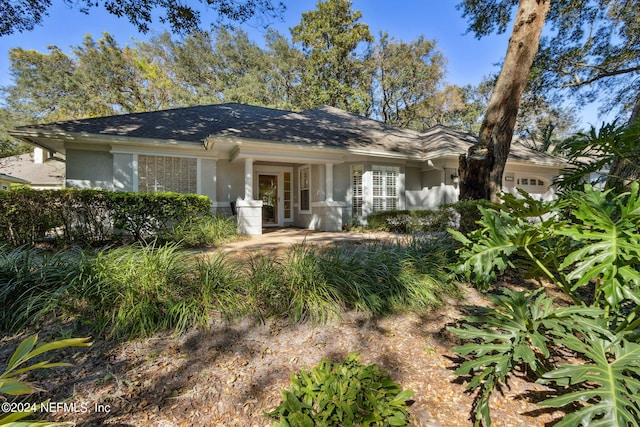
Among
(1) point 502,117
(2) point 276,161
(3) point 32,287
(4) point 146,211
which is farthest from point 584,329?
(2) point 276,161

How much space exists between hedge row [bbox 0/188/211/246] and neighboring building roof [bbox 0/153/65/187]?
1612 cm

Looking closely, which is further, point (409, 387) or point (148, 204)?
point (148, 204)

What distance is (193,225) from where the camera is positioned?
6.67m

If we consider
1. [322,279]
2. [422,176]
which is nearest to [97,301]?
[322,279]

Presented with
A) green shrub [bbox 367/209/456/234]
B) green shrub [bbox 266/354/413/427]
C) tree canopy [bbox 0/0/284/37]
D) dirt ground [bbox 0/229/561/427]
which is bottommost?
dirt ground [bbox 0/229/561/427]

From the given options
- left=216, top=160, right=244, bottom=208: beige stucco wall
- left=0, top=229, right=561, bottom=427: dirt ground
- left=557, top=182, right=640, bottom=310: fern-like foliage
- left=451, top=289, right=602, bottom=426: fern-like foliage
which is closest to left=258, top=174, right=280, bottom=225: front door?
left=216, top=160, right=244, bottom=208: beige stucco wall

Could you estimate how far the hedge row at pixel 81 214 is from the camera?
516 cm

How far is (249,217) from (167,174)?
10.2 feet

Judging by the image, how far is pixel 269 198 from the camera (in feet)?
37.8

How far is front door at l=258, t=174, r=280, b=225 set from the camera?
11453 mm

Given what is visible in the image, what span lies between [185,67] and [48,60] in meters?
9.17

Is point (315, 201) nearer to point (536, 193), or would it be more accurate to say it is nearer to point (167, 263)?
point (167, 263)

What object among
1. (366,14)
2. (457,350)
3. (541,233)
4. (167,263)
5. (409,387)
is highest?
(366,14)

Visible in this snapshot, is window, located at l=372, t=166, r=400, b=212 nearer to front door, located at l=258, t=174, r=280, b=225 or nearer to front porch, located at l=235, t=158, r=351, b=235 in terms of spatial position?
front porch, located at l=235, t=158, r=351, b=235
